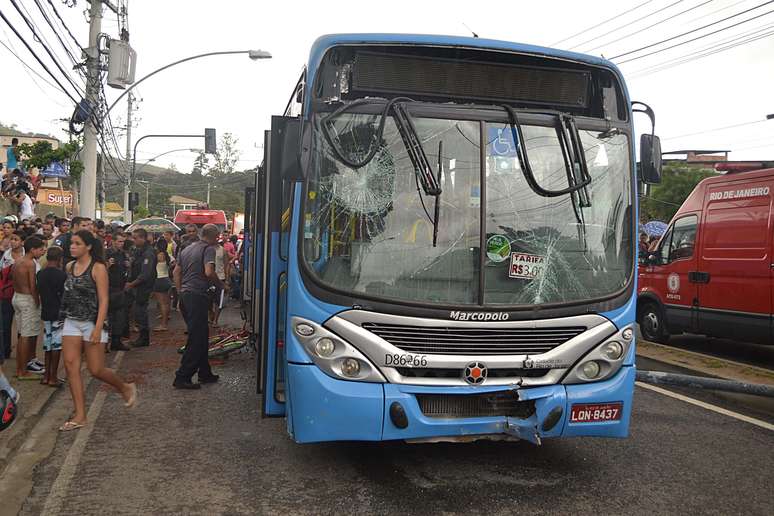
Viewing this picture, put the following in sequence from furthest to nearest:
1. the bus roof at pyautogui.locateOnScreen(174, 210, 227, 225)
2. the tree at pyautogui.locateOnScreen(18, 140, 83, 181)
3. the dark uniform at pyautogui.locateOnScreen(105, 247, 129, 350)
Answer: the bus roof at pyautogui.locateOnScreen(174, 210, 227, 225) < the tree at pyautogui.locateOnScreen(18, 140, 83, 181) < the dark uniform at pyautogui.locateOnScreen(105, 247, 129, 350)

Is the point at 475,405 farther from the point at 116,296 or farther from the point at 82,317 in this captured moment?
the point at 116,296

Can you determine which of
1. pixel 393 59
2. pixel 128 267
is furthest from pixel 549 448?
pixel 128 267

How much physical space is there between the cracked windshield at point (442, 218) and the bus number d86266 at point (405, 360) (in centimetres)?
36

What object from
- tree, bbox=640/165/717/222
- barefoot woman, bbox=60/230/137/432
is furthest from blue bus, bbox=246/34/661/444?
tree, bbox=640/165/717/222

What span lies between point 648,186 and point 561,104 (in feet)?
2.92

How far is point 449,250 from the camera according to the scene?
4410 millimetres

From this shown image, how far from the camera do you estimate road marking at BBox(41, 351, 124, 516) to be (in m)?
4.15

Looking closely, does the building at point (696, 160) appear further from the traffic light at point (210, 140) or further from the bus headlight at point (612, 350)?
the traffic light at point (210, 140)

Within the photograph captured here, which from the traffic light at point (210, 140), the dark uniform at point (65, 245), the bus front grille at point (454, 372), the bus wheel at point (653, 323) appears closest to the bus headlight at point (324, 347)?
the bus front grille at point (454, 372)

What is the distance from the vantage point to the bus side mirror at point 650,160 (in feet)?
16.2

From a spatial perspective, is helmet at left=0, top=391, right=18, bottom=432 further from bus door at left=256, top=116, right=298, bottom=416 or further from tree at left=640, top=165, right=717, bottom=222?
tree at left=640, top=165, right=717, bottom=222

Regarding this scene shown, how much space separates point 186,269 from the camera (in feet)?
24.7

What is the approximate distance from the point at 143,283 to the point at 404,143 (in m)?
7.06

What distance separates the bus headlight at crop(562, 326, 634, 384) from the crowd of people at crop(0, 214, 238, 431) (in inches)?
131
